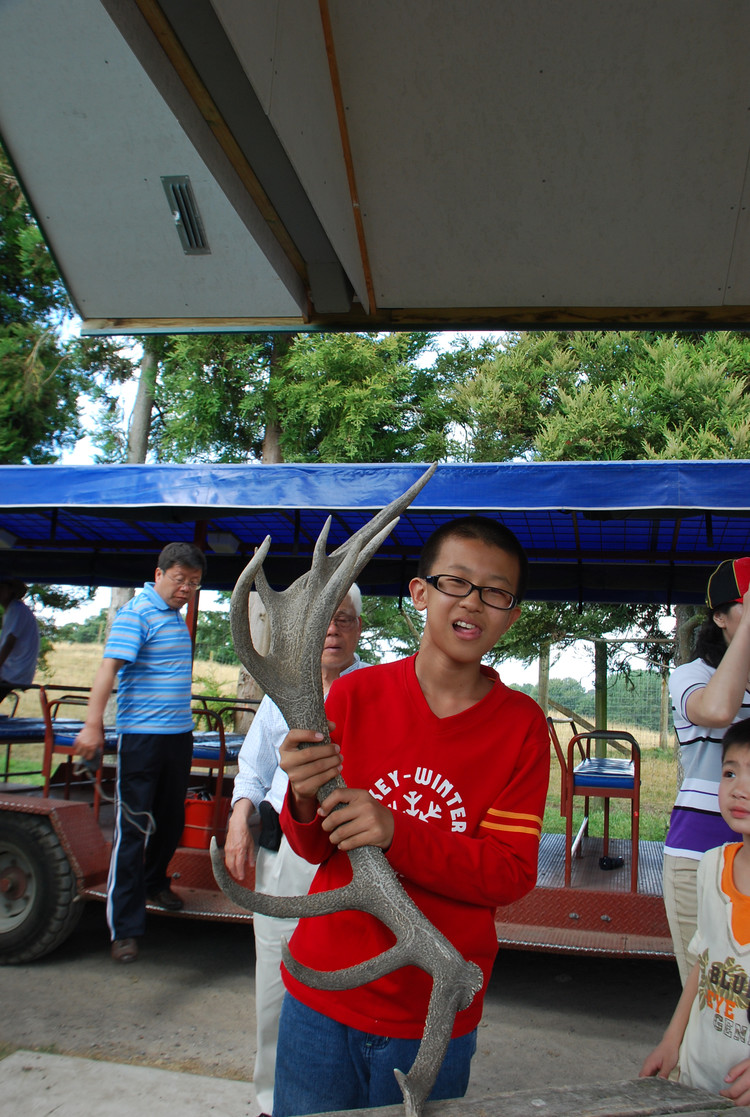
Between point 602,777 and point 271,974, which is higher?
point 602,777

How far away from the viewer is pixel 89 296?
8.71 feet

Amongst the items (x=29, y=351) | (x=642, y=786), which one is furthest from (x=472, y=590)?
(x=29, y=351)

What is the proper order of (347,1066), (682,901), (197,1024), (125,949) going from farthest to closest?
(125,949)
(197,1024)
(682,901)
(347,1066)

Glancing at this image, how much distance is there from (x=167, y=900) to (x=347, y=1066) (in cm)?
313

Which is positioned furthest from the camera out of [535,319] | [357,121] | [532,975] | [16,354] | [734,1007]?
[16,354]

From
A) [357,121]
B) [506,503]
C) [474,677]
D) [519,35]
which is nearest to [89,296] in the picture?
[357,121]

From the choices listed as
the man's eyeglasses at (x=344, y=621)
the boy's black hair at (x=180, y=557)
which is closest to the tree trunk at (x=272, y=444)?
the boy's black hair at (x=180, y=557)

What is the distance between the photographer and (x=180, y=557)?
4309 mm

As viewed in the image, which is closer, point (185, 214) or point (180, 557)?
point (185, 214)

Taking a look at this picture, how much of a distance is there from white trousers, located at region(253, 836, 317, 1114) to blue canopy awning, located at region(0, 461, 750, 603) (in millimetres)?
1885

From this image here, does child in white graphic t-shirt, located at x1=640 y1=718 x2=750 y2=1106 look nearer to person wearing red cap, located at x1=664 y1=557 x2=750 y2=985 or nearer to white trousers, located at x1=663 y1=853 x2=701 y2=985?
person wearing red cap, located at x1=664 y1=557 x2=750 y2=985

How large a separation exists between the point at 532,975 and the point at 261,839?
2641 millimetres

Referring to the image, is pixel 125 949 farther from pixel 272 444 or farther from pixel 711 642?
pixel 272 444

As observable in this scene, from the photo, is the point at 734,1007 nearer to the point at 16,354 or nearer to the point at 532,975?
the point at 532,975
